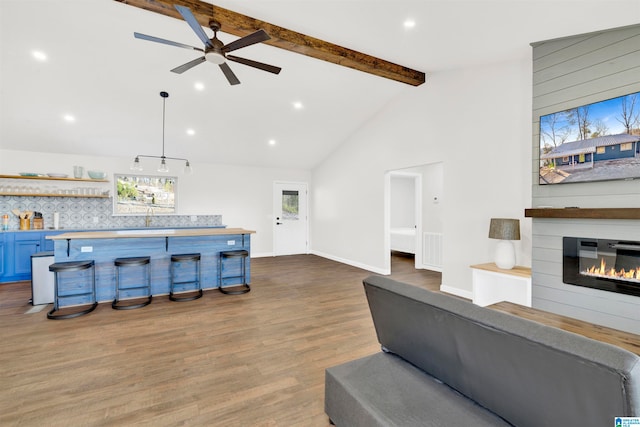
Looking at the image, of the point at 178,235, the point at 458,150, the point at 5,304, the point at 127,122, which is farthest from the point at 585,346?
the point at 127,122

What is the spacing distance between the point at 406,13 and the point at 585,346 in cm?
330

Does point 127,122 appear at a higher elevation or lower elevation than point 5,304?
higher

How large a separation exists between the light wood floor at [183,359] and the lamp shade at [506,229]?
1.44 metres

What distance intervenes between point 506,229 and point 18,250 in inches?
316

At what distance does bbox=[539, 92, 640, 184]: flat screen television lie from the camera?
9.05ft

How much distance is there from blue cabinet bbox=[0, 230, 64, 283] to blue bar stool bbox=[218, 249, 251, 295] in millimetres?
3525

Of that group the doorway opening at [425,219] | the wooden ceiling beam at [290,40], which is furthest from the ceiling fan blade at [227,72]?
the doorway opening at [425,219]

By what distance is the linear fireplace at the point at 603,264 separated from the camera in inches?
108

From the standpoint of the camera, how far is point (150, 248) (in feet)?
15.1

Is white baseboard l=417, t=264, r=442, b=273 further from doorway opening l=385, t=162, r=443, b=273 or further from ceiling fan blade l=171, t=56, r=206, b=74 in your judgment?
ceiling fan blade l=171, t=56, r=206, b=74

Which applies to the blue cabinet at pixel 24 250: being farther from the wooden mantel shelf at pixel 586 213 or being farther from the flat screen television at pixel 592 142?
the flat screen television at pixel 592 142

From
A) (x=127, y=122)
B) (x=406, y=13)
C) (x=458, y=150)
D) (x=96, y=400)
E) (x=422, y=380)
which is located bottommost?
(x=96, y=400)

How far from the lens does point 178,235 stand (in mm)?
4656

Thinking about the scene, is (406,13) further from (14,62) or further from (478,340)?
(14,62)
